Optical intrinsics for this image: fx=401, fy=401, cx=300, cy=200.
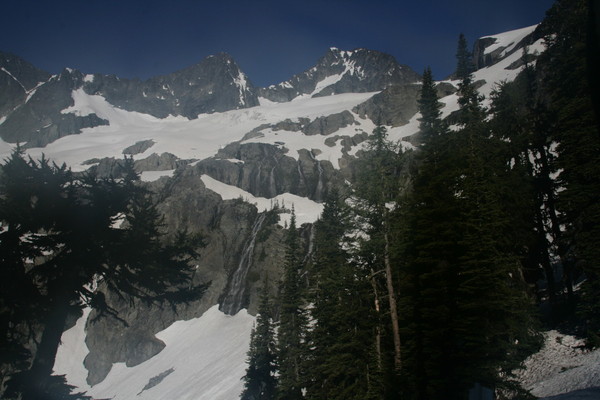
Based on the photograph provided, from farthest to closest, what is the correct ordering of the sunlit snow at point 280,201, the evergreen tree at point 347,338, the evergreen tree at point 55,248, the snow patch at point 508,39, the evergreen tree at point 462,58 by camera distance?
the snow patch at point 508,39, the sunlit snow at point 280,201, the evergreen tree at point 462,58, the evergreen tree at point 347,338, the evergreen tree at point 55,248

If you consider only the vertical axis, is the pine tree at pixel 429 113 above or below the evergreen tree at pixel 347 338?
above

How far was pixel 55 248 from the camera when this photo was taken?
52.8 feet

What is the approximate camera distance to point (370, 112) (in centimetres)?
15038

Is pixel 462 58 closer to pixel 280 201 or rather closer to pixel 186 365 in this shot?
pixel 280 201

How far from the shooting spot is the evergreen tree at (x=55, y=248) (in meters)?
15.0

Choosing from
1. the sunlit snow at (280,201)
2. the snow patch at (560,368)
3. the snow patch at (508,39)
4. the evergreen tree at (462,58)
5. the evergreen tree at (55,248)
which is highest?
the snow patch at (508,39)

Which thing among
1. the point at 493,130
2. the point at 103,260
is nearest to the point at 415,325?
the point at 103,260

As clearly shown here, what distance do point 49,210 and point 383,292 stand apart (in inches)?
598

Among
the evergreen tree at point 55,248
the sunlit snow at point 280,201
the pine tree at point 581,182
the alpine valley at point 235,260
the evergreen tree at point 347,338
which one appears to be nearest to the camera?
the evergreen tree at point 55,248

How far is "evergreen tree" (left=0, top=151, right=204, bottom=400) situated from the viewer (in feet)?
49.1

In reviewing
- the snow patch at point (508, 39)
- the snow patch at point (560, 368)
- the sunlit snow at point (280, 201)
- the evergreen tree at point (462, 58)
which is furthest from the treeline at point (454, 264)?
the snow patch at point (508, 39)

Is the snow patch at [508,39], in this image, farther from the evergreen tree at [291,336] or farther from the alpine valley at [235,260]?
the evergreen tree at [291,336]

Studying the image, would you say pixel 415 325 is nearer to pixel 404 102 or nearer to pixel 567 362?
pixel 567 362

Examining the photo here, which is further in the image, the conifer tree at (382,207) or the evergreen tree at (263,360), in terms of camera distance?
the evergreen tree at (263,360)
